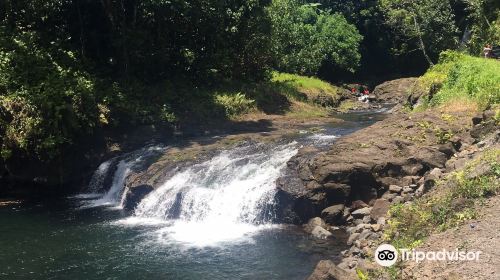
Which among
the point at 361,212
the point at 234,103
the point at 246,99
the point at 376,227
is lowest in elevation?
the point at 376,227

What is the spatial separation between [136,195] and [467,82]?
1388cm

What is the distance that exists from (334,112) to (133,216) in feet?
63.3

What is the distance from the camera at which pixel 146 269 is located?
1272 centimetres

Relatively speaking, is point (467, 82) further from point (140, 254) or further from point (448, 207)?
point (140, 254)

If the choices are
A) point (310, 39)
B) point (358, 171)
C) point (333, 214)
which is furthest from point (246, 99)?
point (333, 214)

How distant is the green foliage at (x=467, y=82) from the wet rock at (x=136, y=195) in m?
12.7

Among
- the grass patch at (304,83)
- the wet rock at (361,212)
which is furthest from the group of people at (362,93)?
the wet rock at (361,212)

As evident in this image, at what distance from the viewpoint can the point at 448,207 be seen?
10586 millimetres

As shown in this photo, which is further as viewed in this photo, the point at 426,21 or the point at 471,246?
the point at 426,21

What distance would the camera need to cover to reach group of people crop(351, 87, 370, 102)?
132 ft

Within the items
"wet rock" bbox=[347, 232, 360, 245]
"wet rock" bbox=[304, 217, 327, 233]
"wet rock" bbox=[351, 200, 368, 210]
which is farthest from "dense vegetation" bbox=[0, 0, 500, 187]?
"wet rock" bbox=[347, 232, 360, 245]

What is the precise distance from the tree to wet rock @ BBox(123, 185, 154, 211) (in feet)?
84.8

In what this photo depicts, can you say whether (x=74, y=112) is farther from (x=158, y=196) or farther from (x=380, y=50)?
(x=380, y=50)

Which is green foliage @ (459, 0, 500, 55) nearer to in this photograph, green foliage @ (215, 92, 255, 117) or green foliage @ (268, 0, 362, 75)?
green foliage @ (268, 0, 362, 75)
